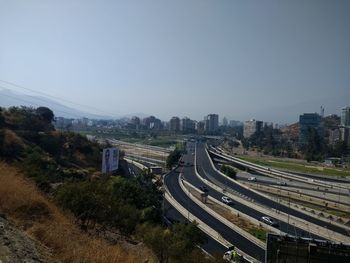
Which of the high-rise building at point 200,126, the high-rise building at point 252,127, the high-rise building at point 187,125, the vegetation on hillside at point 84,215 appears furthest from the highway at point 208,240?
the high-rise building at point 200,126

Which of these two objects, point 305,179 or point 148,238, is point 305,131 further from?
point 148,238

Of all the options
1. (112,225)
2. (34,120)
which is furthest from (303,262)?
(34,120)

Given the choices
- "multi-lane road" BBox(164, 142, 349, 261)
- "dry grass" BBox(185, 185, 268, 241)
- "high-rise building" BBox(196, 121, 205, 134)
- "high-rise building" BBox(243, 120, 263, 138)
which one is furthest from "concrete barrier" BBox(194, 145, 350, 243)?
"high-rise building" BBox(196, 121, 205, 134)

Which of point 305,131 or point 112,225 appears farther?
point 305,131

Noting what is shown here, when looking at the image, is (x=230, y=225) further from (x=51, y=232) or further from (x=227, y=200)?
(x=51, y=232)

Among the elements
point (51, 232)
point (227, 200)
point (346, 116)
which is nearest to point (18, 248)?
point (51, 232)
